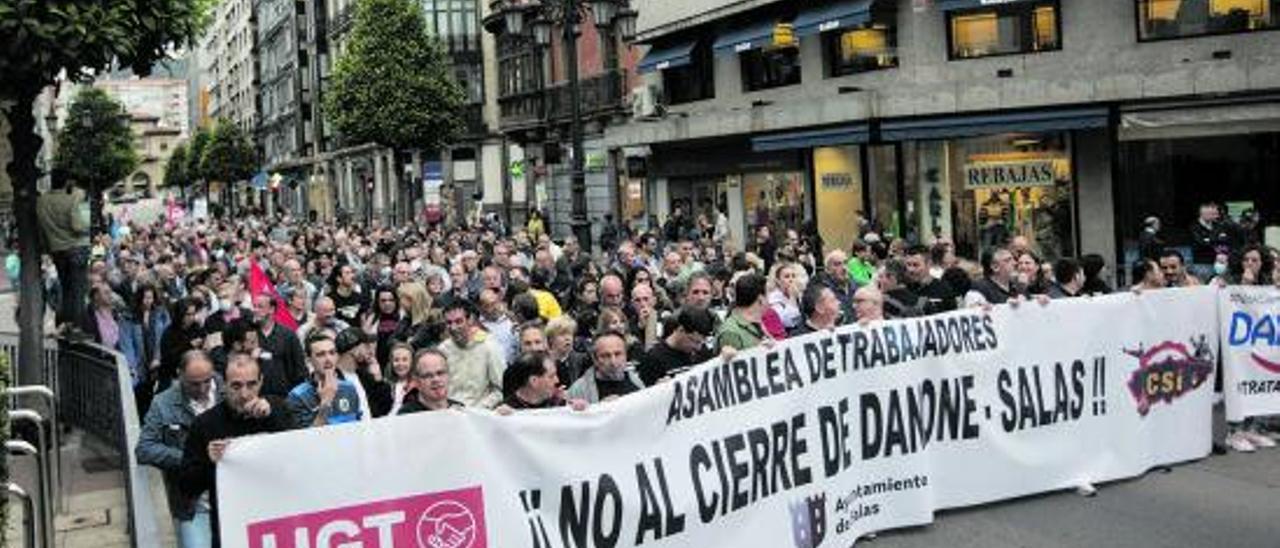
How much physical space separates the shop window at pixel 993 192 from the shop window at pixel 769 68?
4.02 meters

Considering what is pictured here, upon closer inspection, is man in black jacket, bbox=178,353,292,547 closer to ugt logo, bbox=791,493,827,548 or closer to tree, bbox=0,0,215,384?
ugt logo, bbox=791,493,827,548

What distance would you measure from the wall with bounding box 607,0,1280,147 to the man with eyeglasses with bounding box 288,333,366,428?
17.0 metres

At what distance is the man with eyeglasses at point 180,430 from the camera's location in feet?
21.6

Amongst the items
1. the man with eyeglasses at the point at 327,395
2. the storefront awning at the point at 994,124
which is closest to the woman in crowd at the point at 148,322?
the man with eyeglasses at the point at 327,395

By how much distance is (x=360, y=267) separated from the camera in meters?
19.0

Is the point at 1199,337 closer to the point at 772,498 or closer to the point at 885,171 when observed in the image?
the point at 772,498

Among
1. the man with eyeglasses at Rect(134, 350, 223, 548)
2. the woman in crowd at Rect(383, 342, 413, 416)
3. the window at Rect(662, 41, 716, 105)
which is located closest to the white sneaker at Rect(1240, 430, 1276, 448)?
the woman in crowd at Rect(383, 342, 413, 416)

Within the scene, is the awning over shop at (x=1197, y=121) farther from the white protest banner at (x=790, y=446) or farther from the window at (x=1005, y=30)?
the white protest banner at (x=790, y=446)

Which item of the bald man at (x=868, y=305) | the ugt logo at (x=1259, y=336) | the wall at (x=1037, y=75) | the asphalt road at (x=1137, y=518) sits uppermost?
the wall at (x=1037, y=75)

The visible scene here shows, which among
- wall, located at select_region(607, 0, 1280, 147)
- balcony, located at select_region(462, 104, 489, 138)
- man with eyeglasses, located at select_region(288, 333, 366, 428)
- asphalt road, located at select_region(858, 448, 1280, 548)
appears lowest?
asphalt road, located at select_region(858, 448, 1280, 548)

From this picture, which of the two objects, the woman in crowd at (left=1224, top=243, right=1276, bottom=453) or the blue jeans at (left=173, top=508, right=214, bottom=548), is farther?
the woman in crowd at (left=1224, top=243, right=1276, bottom=453)

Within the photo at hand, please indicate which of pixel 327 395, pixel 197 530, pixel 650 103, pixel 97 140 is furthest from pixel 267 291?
pixel 97 140

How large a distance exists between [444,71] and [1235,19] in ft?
115

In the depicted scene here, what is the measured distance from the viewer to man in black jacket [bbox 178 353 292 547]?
6203mm
